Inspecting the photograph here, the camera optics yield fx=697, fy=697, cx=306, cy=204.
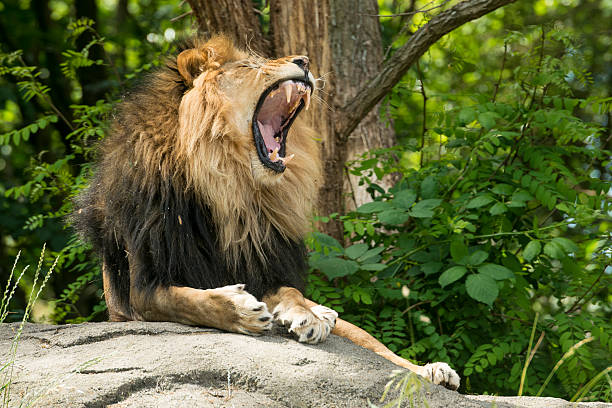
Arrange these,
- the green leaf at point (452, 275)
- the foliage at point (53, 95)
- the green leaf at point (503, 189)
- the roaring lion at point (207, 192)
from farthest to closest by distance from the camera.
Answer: the foliage at point (53, 95) → the green leaf at point (503, 189) → the green leaf at point (452, 275) → the roaring lion at point (207, 192)

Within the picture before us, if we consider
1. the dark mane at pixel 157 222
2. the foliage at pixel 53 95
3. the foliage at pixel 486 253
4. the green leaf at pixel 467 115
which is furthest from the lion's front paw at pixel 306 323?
→ the foliage at pixel 53 95

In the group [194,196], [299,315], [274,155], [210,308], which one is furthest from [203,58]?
[299,315]

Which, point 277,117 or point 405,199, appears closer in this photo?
point 277,117

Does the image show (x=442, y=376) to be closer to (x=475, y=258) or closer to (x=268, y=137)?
(x=475, y=258)

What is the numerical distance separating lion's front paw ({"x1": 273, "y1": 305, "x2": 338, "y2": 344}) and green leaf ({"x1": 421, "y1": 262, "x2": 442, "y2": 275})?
1466 millimetres

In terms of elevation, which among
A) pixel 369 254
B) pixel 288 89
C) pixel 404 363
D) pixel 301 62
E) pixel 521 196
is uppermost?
pixel 301 62

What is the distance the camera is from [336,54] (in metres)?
5.87

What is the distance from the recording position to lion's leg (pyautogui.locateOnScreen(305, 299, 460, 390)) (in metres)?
3.05

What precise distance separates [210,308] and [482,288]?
170 cm

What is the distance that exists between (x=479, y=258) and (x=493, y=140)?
78 centimetres

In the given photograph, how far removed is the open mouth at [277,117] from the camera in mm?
3523

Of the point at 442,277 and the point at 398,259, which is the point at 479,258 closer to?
the point at 442,277

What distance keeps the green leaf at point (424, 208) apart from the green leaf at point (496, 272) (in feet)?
1.50

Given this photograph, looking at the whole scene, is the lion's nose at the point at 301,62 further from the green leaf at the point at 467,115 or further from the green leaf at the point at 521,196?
the green leaf at the point at 521,196
